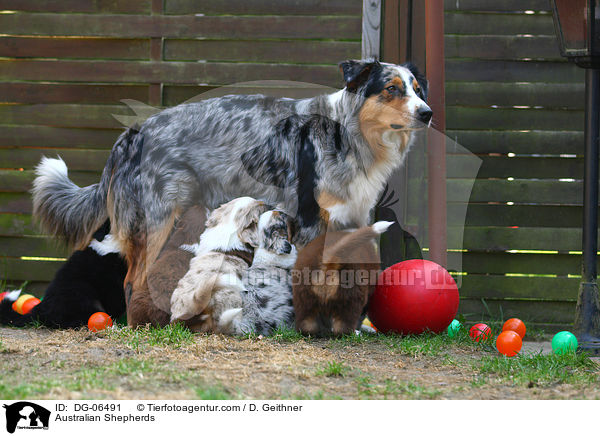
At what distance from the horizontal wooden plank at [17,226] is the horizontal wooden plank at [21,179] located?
0.23m

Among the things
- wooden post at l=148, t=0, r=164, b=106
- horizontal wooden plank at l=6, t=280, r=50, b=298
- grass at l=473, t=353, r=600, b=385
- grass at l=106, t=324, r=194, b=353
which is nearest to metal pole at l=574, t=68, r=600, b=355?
grass at l=473, t=353, r=600, b=385

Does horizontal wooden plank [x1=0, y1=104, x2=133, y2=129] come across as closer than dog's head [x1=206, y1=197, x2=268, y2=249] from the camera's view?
No

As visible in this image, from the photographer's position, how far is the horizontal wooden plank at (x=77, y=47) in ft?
16.2

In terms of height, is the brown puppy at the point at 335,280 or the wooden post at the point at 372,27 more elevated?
the wooden post at the point at 372,27

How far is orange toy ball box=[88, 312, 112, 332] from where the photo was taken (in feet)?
12.7

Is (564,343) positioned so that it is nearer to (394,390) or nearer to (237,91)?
(394,390)

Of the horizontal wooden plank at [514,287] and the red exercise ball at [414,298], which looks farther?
the horizontal wooden plank at [514,287]

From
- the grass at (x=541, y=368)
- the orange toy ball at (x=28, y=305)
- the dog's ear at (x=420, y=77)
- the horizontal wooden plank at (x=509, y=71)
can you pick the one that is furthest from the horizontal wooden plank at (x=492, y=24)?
the orange toy ball at (x=28, y=305)

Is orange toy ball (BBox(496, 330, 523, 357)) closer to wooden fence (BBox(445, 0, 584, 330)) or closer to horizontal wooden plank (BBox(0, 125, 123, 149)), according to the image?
wooden fence (BBox(445, 0, 584, 330))

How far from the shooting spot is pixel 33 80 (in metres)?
4.96

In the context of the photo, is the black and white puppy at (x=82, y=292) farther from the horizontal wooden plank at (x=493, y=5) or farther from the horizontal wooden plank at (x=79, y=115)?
the horizontal wooden plank at (x=493, y=5)

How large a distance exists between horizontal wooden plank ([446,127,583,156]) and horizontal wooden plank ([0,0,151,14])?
2682mm

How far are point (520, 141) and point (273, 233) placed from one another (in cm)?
224
